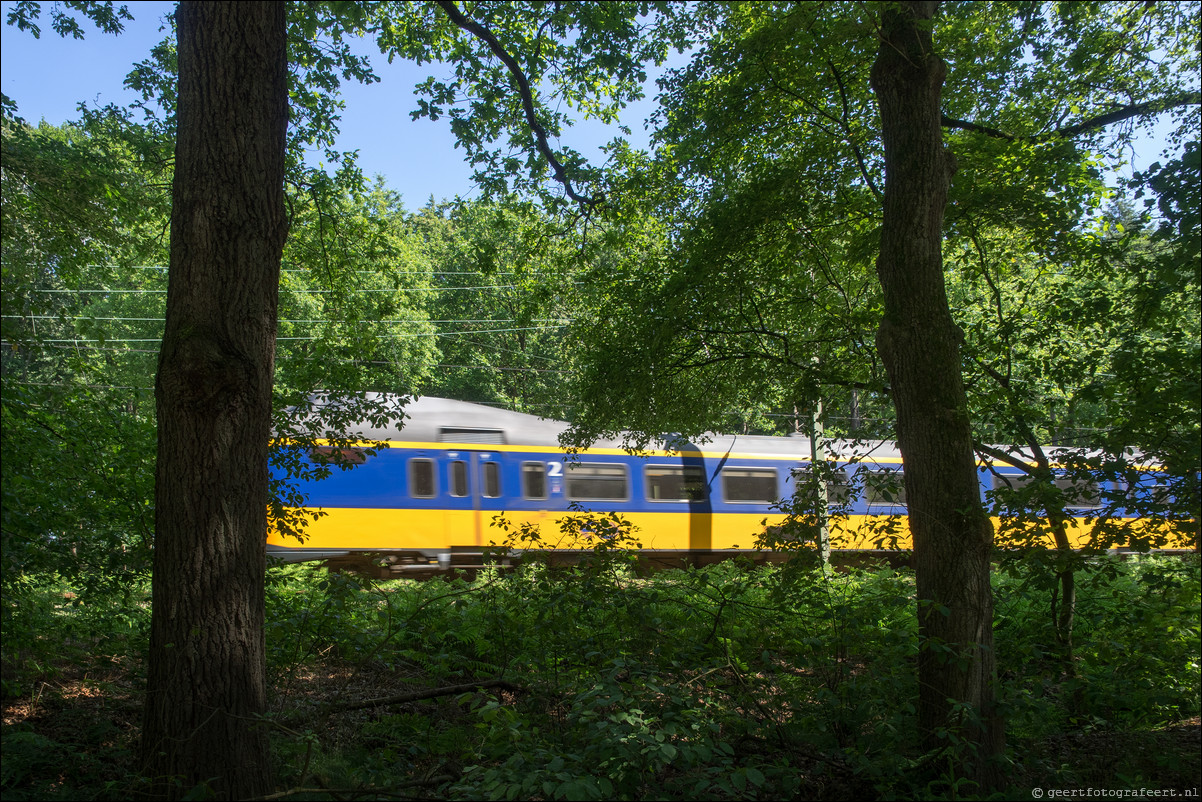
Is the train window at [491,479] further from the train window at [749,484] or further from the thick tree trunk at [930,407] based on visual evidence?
the thick tree trunk at [930,407]

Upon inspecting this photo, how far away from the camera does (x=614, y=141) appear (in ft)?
30.0

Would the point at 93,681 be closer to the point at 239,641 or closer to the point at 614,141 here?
the point at 239,641

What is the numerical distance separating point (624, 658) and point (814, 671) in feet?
5.56

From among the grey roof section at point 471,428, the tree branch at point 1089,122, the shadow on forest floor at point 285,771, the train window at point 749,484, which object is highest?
the tree branch at point 1089,122

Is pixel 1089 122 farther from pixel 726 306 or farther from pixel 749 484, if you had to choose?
pixel 749 484

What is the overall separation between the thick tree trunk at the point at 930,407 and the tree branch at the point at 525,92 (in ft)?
11.6

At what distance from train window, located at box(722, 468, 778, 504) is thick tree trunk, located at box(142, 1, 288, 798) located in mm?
11877

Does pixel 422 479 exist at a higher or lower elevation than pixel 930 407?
lower

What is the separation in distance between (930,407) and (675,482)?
975cm

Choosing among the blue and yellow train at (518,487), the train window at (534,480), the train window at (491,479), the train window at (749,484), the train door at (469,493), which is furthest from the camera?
the train window at (749,484)

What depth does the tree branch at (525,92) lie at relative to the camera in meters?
6.91

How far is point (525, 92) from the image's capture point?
7906 mm

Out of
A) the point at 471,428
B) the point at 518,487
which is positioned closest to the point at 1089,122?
the point at 518,487

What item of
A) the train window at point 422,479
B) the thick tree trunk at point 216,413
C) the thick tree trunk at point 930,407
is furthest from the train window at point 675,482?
the thick tree trunk at point 216,413
